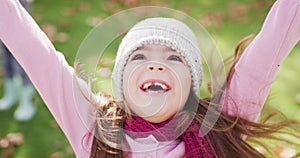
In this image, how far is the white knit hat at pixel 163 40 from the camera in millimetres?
1868

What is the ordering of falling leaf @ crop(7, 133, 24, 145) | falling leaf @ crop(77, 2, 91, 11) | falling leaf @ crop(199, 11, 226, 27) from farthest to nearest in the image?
falling leaf @ crop(77, 2, 91, 11) < falling leaf @ crop(199, 11, 226, 27) < falling leaf @ crop(7, 133, 24, 145)

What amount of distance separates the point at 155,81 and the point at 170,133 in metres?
0.21

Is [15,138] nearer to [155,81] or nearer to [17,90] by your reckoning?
[17,90]

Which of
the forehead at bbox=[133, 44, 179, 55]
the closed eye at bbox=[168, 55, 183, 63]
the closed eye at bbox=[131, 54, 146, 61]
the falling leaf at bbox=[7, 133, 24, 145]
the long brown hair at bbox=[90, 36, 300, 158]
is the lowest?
the falling leaf at bbox=[7, 133, 24, 145]

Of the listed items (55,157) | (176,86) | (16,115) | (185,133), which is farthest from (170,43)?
(16,115)

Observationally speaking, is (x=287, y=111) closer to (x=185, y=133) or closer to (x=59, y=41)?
(x=59, y=41)

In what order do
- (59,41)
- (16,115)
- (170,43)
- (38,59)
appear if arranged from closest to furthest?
(170,43), (38,59), (16,115), (59,41)

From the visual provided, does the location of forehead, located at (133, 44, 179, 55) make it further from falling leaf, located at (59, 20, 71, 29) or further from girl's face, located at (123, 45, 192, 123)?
falling leaf, located at (59, 20, 71, 29)

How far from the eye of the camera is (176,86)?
1.89 metres

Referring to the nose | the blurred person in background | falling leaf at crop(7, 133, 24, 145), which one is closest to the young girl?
the nose

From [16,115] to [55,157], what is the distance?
0.49 metres

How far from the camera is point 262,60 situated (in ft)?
6.42

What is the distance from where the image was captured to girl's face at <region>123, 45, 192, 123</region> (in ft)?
6.08

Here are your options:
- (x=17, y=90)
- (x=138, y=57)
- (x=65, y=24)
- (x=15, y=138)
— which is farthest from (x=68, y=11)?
(x=138, y=57)
